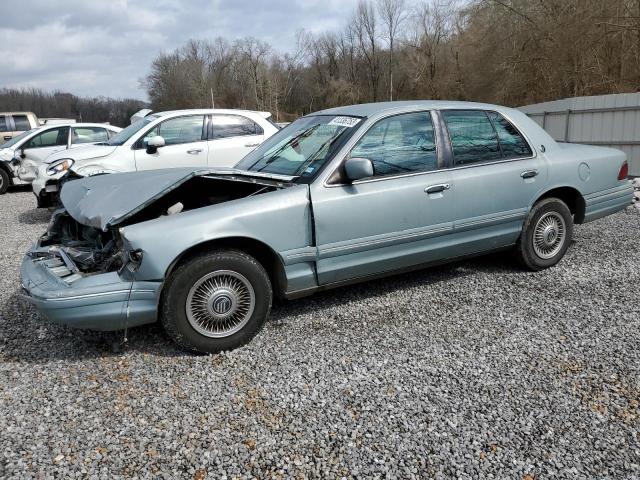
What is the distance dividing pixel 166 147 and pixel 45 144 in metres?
5.38

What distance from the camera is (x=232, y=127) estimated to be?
8.78 meters

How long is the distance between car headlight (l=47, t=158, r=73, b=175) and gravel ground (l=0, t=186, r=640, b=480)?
3982mm

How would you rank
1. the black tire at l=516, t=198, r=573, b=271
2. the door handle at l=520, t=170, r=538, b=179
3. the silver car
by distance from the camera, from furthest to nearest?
the black tire at l=516, t=198, r=573, b=271 → the door handle at l=520, t=170, r=538, b=179 → the silver car

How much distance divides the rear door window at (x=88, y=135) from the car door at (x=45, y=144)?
20 cm

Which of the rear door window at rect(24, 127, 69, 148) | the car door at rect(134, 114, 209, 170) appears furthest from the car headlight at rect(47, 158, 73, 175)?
the rear door window at rect(24, 127, 69, 148)

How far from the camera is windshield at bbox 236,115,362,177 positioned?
4082 mm

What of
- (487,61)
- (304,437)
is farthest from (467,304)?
(487,61)

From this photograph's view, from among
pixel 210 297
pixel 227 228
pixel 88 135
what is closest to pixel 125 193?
pixel 227 228

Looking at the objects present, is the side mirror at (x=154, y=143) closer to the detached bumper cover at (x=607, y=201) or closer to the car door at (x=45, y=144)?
the car door at (x=45, y=144)

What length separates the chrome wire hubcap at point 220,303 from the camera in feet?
11.4

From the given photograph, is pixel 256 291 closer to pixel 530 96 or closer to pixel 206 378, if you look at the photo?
pixel 206 378

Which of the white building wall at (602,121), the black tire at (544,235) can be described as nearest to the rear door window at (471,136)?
the black tire at (544,235)

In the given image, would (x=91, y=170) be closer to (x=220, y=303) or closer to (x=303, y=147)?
(x=303, y=147)

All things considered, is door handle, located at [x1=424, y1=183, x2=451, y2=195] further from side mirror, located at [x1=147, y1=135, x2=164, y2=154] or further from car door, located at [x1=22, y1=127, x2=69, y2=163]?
car door, located at [x1=22, y1=127, x2=69, y2=163]
